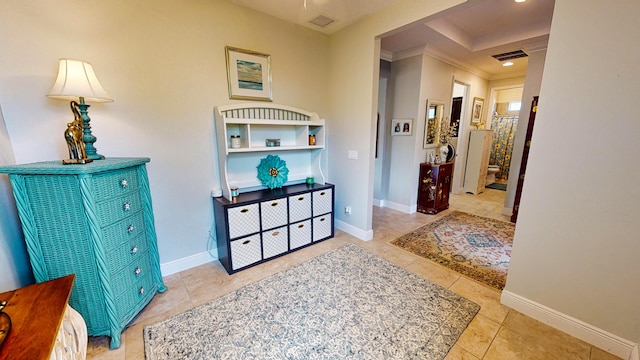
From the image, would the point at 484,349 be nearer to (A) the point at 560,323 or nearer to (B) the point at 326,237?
(A) the point at 560,323

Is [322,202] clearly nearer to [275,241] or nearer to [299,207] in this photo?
[299,207]

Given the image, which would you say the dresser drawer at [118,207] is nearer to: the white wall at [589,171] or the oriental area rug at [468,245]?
the oriental area rug at [468,245]

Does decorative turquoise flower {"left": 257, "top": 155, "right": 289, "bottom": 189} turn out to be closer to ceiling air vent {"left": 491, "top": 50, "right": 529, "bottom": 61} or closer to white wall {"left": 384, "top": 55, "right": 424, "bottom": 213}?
white wall {"left": 384, "top": 55, "right": 424, "bottom": 213}

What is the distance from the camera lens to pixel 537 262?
1.71 metres

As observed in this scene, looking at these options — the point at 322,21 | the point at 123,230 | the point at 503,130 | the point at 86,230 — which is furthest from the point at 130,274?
the point at 503,130

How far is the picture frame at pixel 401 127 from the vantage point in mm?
3894

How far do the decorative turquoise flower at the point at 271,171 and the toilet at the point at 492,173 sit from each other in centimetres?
582

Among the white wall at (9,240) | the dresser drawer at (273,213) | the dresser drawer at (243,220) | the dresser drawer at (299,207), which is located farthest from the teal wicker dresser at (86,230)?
the dresser drawer at (299,207)

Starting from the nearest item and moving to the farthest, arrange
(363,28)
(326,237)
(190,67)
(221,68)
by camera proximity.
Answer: (190,67), (221,68), (363,28), (326,237)

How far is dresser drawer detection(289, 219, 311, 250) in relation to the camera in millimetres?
2686

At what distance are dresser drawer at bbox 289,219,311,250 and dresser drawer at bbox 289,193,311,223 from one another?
72 millimetres

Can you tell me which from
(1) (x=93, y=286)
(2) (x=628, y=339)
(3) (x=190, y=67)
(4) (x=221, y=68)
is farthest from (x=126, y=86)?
(2) (x=628, y=339)

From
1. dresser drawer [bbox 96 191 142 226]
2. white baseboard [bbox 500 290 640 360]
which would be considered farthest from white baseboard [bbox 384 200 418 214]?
dresser drawer [bbox 96 191 142 226]

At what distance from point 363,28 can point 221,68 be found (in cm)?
164
